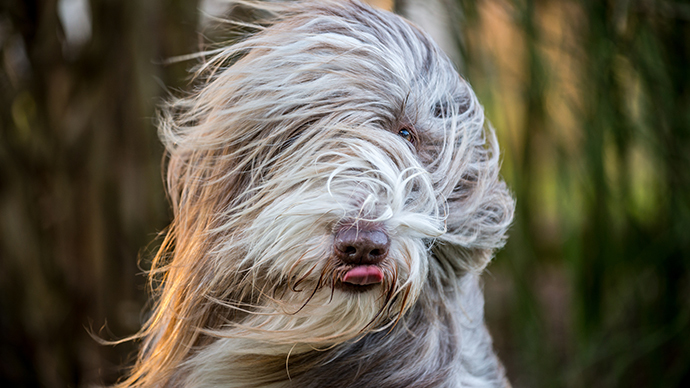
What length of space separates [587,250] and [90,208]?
2.43 meters

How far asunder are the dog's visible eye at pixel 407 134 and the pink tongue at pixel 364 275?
0.31 metres

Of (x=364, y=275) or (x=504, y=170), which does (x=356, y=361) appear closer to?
(x=364, y=275)

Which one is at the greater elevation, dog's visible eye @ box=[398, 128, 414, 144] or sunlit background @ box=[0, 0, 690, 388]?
dog's visible eye @ box=[398, 128, 414, 144]

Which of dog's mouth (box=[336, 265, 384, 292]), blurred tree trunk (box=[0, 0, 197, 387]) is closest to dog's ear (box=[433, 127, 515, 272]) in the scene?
dog's mouth (box=[336, 265, 384, 292])

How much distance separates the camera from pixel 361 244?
2.80ft

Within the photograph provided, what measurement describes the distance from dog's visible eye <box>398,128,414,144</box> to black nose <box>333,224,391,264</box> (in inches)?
10.5

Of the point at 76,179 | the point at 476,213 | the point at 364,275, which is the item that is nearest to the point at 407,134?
the point at 476,213

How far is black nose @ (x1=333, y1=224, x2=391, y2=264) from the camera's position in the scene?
85cm

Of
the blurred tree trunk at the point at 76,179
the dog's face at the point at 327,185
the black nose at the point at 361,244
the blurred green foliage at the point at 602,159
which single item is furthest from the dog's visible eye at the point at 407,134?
the blurred tree trunk at the point at 76,179

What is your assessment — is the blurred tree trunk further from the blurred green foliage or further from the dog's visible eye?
the dog's visible eye

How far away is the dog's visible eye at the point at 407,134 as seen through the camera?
1073 mm

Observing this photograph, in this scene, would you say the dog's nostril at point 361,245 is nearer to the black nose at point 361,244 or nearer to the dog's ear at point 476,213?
the black nose at point 361,244

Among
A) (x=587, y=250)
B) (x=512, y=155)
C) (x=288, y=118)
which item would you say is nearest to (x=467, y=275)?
(x=288, y=118)

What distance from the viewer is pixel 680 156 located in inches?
97.7
